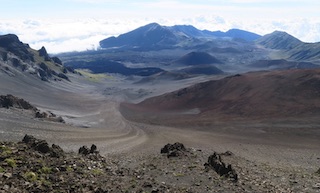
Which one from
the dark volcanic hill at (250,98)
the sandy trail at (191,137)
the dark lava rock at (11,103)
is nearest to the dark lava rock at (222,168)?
the sandy trail at (191,137)

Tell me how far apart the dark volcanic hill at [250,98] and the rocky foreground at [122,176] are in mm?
56434

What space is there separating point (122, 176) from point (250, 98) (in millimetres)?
82802

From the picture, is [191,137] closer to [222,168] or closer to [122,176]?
[222,168]

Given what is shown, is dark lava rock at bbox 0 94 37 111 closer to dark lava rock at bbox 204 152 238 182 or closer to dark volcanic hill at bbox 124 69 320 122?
dark volcanic hill at bbox 124 69 320 122

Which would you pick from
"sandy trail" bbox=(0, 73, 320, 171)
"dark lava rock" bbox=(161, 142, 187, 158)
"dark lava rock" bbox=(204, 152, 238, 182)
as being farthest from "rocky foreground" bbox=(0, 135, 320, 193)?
"sandy trail" bbox=(0, 73, 320, 171)

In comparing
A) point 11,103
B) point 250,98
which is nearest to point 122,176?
point 11,103

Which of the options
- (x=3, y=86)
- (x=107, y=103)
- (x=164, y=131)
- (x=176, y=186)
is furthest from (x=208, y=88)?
(x=176, y=186)

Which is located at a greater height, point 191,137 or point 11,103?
point 11,103

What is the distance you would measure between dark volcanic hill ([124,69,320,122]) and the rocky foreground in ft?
185

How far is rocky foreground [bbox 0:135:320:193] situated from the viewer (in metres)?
23.3

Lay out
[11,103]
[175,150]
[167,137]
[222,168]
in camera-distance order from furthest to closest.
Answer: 1. [11,103]
2. [167,137]
3. [175,150]
4. [222,168]

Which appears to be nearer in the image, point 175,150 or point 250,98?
point 175,150

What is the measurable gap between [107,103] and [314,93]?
77.1 meters

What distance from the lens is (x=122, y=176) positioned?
28969 millimetres
